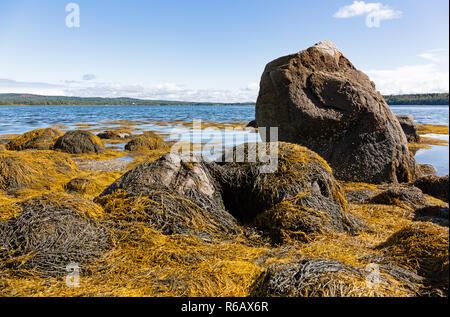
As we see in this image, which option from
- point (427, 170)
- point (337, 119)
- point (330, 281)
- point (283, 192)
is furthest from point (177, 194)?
point (427, 170)

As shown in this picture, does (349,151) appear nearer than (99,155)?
Yes

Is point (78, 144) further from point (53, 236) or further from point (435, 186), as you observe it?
point (435, 186)

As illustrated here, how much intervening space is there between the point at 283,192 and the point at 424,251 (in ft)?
6.08

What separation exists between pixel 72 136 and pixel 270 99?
950 centimetres

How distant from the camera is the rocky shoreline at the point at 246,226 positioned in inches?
102

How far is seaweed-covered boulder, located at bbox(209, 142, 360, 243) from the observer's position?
395cm

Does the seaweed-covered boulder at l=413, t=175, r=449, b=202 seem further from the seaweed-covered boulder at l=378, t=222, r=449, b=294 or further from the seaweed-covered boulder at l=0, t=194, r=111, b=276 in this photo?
the seaweed-covered boulder at l=0, t=194, r=111, b=276

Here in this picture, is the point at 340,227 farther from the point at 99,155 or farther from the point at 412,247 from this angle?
the point at 99,155

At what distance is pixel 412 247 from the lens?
9.47ft

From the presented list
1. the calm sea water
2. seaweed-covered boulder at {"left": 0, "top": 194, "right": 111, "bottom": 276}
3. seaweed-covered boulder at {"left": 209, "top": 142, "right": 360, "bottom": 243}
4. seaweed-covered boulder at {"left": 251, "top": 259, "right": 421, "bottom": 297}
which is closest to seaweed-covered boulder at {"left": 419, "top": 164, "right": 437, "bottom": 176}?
the calm sea water

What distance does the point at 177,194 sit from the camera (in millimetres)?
4191

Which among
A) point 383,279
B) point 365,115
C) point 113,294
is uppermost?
point 365,115
